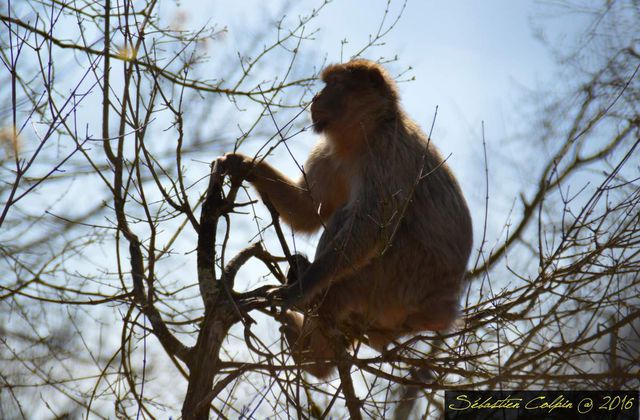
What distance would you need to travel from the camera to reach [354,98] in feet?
23.9

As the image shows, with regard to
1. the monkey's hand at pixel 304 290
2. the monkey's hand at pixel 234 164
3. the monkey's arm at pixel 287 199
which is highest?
the monkey's arm at pixel 287 199

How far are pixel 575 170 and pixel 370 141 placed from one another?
3.98 m

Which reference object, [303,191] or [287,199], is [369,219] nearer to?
[303,191]

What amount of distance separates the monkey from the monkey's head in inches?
0.4

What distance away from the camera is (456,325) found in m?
6.47

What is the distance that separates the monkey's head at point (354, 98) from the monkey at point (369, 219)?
10mm

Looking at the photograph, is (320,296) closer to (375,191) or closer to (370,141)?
(375,191)

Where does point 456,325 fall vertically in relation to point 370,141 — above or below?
below

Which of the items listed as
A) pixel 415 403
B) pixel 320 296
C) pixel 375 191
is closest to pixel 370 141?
pixel 375 191

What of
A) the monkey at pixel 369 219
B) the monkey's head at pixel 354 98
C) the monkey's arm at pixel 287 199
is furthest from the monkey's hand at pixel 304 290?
the monkey's head at pixel 354 98

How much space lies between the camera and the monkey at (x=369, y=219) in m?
5.90

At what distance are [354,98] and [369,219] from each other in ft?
5.22

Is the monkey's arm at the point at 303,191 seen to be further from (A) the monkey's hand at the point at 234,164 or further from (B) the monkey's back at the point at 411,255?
(B) the monkey's back at the point at 411,255

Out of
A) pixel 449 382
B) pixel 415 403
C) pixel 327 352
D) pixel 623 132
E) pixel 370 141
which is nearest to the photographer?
pixel 449 382
